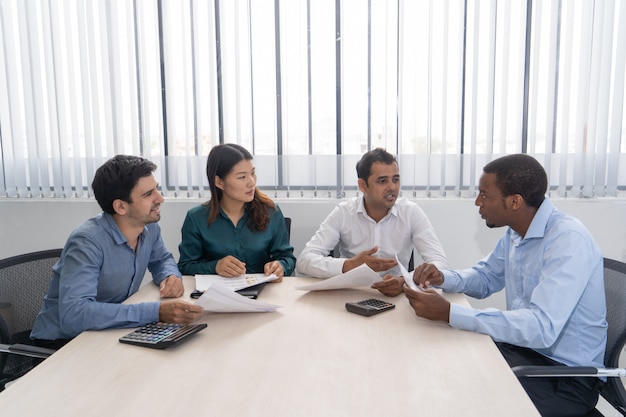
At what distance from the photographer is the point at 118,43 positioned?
2984mm

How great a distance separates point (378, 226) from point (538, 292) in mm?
1041

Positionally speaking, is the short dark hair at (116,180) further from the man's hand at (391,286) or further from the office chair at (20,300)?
the man's hand at (391,286)

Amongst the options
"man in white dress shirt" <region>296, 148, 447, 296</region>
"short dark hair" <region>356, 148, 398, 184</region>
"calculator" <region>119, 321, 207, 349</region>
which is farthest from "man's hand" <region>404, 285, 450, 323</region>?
"short dark hair" <region>356, 148, 398, 184</region>

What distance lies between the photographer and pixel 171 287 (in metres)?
1.83

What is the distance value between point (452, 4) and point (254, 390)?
2.43 m

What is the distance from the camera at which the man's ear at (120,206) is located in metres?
1.79

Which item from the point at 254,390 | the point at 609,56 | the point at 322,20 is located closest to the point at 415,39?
the point at 322,20

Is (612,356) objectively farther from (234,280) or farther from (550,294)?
(234,280)

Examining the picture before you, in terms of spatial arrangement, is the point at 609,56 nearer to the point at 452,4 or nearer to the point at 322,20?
the point at 452,4

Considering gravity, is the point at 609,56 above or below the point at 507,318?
above

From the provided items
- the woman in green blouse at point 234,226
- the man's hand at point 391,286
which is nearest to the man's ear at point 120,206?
the woman in green blouse at point 234,226

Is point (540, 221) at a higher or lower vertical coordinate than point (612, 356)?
higher

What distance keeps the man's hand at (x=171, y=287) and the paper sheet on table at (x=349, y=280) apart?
0.45 meters

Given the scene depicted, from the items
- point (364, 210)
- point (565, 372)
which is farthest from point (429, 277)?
point (364, 210)
